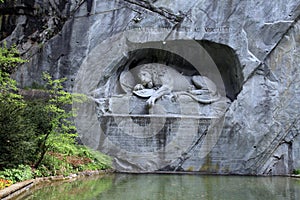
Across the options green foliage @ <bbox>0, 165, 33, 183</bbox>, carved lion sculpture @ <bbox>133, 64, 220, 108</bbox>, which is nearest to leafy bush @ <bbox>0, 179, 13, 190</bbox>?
green foliage @ <bbox>0, 165, 33, 183</bbox>

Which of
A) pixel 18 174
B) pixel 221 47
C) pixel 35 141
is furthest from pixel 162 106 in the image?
pixel 18 174

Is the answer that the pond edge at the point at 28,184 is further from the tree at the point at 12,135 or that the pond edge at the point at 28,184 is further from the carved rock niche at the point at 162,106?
the carved rock niche at the point at 162,106

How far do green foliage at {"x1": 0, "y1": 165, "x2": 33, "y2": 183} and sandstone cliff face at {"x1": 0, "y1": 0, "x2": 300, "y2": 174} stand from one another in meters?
4.39

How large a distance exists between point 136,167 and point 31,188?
5323 mm

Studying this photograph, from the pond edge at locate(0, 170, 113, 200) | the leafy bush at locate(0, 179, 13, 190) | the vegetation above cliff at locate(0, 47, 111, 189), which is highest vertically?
the vegetation above cliff at locate(0, 47, 111, 189)

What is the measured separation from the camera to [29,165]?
8594mm

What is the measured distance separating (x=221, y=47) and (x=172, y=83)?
2.49 metres

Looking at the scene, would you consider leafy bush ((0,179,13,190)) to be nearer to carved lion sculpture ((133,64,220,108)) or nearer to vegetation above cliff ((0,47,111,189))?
vegetation above cliff ((0,47,111,189))

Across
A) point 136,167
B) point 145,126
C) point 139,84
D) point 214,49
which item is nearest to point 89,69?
point 139,84

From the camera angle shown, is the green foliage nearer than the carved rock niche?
Yes

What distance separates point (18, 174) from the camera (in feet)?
24.5

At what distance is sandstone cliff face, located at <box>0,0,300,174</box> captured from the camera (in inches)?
484

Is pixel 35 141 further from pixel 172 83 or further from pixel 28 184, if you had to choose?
pixel 172 83

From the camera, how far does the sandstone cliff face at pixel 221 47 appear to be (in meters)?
12.3
